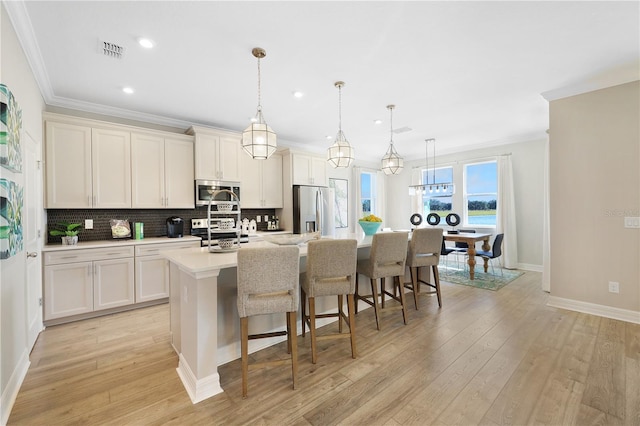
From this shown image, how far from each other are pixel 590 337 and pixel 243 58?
172 inches

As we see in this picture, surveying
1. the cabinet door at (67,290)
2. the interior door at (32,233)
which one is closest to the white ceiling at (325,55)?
the interior door at (32,233)

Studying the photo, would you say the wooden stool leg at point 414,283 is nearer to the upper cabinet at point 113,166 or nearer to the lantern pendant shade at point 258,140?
the lantern pendant shade at point 258,140

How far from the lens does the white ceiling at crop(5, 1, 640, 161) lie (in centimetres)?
210

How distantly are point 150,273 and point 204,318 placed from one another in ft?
7.65

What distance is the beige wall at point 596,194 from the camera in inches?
120

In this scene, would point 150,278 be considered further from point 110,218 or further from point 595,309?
point 595,309

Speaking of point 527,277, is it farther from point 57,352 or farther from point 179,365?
point 57,352

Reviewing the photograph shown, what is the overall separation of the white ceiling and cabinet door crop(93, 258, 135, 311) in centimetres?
214

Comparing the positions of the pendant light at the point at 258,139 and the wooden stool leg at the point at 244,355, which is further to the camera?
the pendant light at the point at 258,139

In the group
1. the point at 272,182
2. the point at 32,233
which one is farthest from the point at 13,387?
the point at 272,182

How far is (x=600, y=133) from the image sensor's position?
320 centimetres

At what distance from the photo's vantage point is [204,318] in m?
Answer: 1.88

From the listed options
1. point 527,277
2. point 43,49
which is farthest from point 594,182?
point 43,49

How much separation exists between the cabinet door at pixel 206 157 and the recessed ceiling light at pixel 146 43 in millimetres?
1903
